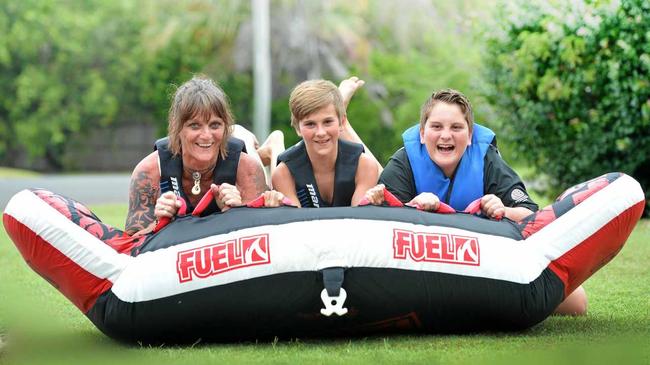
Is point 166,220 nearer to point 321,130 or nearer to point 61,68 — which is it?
point 321,130

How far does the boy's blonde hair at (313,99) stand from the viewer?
531 cm

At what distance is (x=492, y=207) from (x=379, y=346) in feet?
2.90

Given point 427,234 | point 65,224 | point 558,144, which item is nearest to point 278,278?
point 427,234

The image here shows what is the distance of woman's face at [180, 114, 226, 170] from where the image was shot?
5.09 m

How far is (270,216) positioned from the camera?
15.0 ft

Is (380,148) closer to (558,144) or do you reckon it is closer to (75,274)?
(558,144)

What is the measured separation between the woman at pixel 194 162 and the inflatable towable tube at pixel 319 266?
0.47 metres

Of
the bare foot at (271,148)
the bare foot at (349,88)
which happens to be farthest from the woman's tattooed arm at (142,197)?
the bare foot at (271,148)

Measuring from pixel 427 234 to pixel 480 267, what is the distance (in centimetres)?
26

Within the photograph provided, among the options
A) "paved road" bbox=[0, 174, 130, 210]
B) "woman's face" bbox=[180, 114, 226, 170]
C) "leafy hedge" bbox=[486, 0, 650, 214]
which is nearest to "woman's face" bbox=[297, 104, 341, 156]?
"woman's face" bbox=[180, 114, 226, 170]

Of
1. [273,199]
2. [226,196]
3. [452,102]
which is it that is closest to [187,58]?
[452,102]

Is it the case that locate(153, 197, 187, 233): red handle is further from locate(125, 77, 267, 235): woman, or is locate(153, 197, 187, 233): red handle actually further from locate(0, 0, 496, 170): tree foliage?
locate(0, 0, 496, 170): tree foliage

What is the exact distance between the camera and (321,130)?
5328mm

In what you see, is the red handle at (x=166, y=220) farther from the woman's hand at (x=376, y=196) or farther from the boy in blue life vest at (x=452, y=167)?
the boy in blue life vest at (x=452, y=167)
